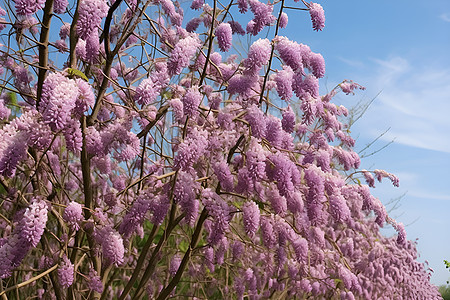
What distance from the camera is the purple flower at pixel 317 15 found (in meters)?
2.89

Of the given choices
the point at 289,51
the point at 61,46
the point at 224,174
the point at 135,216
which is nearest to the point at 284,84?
the point at 289,51

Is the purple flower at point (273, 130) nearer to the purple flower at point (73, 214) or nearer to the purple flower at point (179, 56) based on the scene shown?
the purple flower at point (179, 56)

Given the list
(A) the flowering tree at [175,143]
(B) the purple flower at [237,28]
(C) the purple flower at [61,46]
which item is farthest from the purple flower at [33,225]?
(B) the purple flower at [237,28]

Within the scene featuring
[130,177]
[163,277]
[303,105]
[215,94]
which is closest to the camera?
[303,105]

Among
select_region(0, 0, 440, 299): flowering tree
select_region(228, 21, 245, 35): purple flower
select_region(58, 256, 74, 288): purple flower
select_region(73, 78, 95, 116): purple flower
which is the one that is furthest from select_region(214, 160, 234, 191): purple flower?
select_region(228, 21, 245, 35): purple flower

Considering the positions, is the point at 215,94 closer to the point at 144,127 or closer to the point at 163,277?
the point at 144,127

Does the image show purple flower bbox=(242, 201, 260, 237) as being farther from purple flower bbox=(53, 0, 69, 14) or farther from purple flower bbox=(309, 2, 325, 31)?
purple flower bbox=(53, 0, 69, 14)

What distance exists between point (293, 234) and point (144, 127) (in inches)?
40.8

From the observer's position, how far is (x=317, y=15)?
2.89 metres

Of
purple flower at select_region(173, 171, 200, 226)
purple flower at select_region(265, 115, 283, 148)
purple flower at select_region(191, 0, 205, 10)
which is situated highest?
purple flower at select_region(191, 0, 205, 10)

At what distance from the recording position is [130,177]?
3.96 metres

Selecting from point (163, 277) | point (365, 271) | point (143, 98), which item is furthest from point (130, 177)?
point (365, 271)

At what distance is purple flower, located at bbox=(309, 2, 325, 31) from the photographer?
289 centimetres

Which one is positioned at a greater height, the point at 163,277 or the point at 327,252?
the point at 327,252
